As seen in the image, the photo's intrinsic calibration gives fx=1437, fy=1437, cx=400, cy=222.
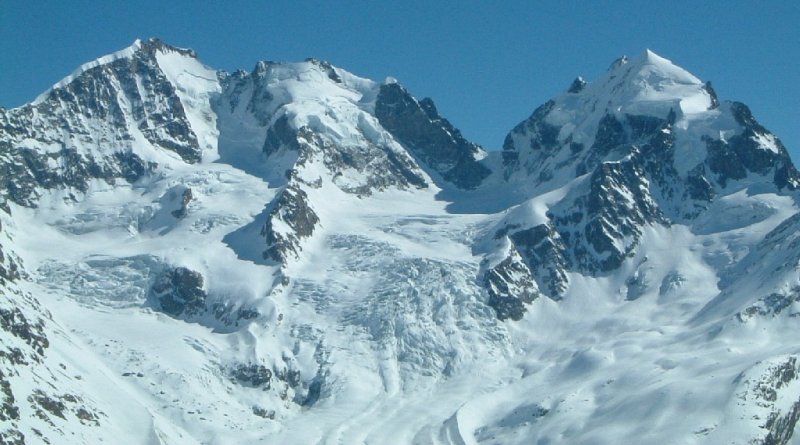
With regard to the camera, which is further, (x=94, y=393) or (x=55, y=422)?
(x=94, y=393)

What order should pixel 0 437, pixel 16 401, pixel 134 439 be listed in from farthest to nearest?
pixel 134 439 → pixel 16 401 → pixel 0 437

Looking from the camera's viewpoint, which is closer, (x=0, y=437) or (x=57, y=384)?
(x=0, y=437)

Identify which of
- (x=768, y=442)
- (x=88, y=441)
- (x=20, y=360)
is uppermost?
(x=20, y=360)

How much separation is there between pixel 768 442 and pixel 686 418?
38.4ft

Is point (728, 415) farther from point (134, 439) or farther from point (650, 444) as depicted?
point (134, 439)

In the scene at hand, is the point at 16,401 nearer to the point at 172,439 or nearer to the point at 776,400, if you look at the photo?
the point at 172,439

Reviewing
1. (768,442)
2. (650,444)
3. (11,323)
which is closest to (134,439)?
(11,323)

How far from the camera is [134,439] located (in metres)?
192

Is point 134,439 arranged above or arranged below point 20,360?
below

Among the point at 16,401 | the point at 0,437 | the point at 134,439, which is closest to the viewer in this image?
the point at 0,437

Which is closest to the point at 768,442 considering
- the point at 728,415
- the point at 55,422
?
the point at 728,415

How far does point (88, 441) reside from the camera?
598ft

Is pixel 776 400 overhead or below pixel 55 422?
below

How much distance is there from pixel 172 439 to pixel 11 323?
27465mm
